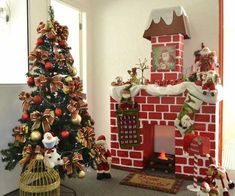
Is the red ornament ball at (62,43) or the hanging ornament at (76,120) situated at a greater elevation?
the red ornament ball at (62,43)

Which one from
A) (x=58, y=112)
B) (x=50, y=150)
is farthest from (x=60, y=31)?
(x=50, y=150)

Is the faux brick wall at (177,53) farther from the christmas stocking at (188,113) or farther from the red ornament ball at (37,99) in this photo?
the red ornament ball at (37,99)

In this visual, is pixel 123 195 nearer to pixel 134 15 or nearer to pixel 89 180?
pixel 89 180

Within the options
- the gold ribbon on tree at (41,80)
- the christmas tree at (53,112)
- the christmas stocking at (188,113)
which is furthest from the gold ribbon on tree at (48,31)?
the christmas stocking at (188,113)

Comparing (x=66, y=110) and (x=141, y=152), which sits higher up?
(x=66, y=110)

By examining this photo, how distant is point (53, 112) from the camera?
2291mm

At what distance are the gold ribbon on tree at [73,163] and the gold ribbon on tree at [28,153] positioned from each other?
0.82 ft

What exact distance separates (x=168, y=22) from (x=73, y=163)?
2.06 metres

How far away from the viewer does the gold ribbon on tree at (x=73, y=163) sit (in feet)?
7.37

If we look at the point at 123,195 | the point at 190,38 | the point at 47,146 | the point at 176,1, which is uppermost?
the point at 176,1

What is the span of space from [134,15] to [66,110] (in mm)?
2051

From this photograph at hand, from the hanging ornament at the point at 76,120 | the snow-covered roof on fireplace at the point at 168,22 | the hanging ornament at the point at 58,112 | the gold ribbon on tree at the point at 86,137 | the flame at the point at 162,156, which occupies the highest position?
the snow-covered roof on fireplace at the point at 168,22

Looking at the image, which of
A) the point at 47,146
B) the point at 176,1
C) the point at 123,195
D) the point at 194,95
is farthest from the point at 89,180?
the point at 176,1

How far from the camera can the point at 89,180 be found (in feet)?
9.42
